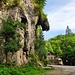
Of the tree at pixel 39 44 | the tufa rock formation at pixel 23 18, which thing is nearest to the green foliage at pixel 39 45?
the tree at pixel 39 44

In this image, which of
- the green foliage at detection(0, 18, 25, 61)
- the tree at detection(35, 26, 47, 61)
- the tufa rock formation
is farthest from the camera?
the tree at detection(35, 26, 47, 61)

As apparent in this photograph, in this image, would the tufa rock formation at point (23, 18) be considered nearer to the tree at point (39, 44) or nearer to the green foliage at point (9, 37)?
the green foliage at point (9, 37)

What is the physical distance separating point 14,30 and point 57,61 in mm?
44155

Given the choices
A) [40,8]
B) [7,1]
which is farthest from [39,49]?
[7,1]

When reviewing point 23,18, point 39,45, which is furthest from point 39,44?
point 23,18

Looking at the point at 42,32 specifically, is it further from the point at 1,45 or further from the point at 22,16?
the point at 1,45

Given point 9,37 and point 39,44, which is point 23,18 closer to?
point 9,37

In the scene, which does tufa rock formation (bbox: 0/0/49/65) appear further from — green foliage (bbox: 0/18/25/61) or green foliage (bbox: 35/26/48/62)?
green foliage (bbox: 35/26/48/62)

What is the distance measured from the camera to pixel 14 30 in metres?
23.8

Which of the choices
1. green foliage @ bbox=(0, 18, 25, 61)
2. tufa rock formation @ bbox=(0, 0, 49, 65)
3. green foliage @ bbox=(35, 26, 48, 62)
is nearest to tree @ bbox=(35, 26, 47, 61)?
green foliage @ bbox=(35, 26, 48, 62)

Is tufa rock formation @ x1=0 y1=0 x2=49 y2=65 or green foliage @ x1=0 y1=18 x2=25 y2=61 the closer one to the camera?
green foliage @ x1=0 y1=18 x2=25 y2=61

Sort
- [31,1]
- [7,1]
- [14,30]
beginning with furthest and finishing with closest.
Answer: [31,1] → [7,1] → [14,30]

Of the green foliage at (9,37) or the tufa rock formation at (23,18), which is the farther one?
the tufa rock formation at (23,18)

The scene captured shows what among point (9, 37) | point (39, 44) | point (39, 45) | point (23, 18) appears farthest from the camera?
point (39, 44)
